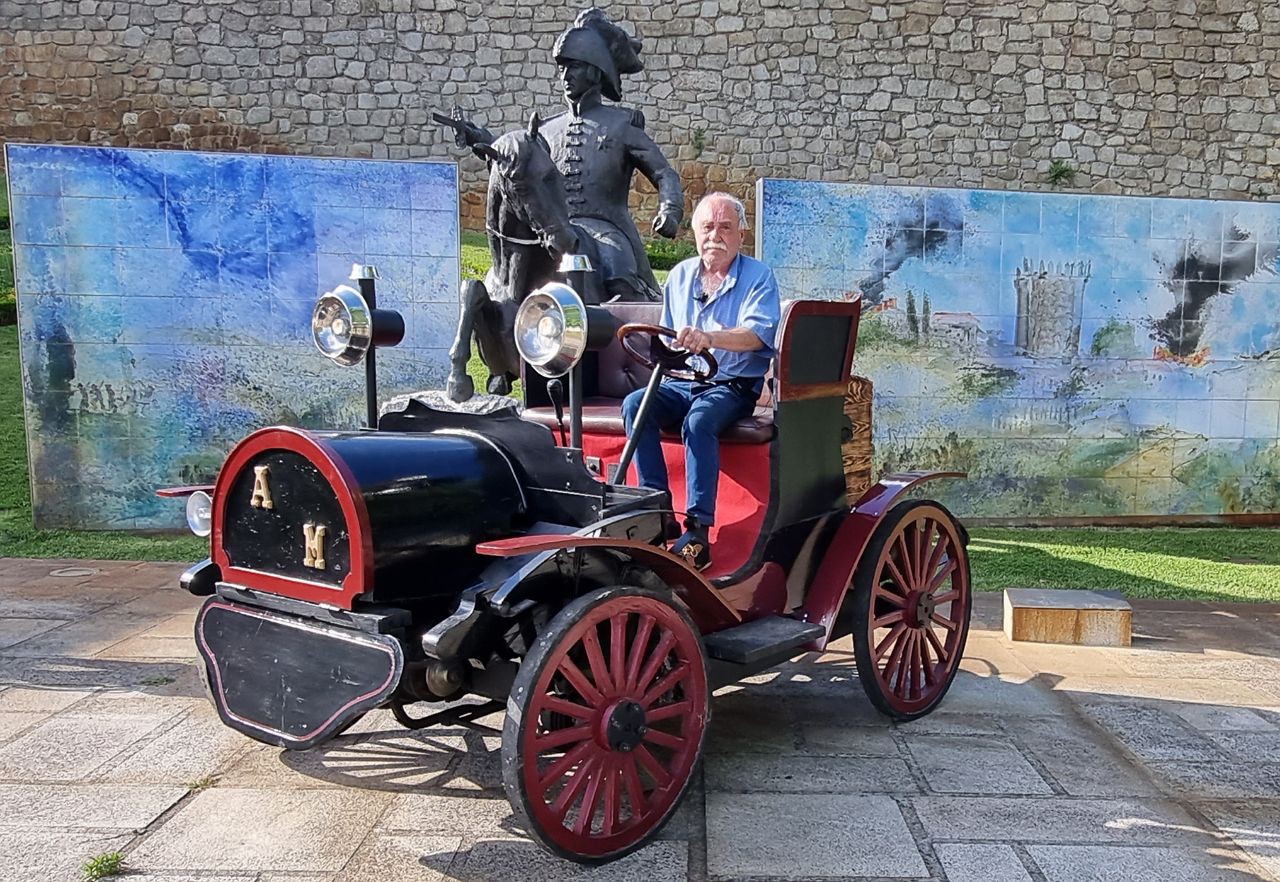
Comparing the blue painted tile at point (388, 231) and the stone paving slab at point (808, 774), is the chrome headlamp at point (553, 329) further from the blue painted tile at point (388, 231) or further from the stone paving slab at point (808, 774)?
the blue painted tile at point (388, 231)

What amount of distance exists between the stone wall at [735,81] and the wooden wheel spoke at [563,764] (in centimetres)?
1518

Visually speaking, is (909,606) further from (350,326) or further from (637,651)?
(350,326)

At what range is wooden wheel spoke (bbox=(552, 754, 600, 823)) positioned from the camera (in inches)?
97.3

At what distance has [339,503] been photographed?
8.32 ft

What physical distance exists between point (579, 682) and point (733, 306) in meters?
1.49

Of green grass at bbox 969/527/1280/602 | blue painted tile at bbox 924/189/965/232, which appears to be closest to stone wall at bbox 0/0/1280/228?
blue painted tile at bbox 924/189/965/232

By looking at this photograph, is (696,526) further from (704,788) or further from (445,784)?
(445,784)

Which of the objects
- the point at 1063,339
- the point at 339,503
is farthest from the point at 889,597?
the point at 1063,339

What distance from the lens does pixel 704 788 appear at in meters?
3.06

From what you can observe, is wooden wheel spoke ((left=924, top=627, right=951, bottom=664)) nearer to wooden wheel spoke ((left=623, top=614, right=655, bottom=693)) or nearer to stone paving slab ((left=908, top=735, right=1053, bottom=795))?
stone paving slab ((left=908, top=735, right=1053, bottom=795))

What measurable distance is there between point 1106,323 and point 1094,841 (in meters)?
5.61

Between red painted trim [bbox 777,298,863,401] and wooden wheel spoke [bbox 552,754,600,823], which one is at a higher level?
red painted trim [bbox 777,298,863,401]

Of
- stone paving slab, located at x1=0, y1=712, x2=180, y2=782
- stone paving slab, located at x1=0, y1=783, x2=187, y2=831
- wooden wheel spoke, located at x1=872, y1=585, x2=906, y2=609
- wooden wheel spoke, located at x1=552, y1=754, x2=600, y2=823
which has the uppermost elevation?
wooden wheel spoke, located at x1=872, y1=585, x2=906, y2=609

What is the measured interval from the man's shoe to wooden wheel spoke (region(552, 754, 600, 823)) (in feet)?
2.49
